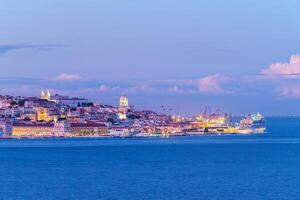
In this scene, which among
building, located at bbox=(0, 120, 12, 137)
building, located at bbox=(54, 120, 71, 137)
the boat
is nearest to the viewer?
building, located at bbox=(0, 120, 12, 137)

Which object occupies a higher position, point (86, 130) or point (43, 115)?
point (43, 115)

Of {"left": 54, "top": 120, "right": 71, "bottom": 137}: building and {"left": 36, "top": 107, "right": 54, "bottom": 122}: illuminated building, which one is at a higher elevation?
{"left": 36, "top": 107, "right": 54, "bottom": 122}: illuminated building

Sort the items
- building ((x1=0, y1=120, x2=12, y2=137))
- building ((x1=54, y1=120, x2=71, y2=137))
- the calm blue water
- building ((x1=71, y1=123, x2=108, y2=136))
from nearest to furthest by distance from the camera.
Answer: the calm blue water, building ((x1=0, y1=120, x2=12, y2=137)), building ((x1=54, y1=120, x2=71, y2=137)), building ((x1=71, y1=123, x2=108, y2=136))

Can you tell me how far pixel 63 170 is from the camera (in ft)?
129

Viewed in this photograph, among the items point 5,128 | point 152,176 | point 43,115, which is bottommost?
point 152,176

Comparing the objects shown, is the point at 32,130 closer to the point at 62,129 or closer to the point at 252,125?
the point at 62,129

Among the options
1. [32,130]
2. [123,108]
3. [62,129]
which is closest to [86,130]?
[62,129]

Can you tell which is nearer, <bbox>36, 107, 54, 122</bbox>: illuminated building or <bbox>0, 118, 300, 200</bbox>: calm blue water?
<bbox>0, 118, 300, 200</bbox>: calm blue water

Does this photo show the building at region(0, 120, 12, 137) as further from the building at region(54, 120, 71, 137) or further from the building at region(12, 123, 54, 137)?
the building at region(54, 120, 71, 137)

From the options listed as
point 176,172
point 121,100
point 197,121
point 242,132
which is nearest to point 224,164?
point 176,172

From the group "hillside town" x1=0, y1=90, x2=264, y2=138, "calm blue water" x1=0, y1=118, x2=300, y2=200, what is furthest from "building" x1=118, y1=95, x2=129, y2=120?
"calm blue water" x1=0, y1=118, x2=300, y2=200

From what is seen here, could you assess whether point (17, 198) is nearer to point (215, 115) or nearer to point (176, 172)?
point (176, 172)

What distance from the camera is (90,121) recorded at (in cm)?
10044

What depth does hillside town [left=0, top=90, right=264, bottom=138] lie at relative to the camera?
9244 centimetres
